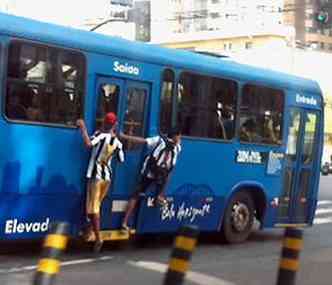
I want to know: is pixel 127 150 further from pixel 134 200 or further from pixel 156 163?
pixel 134 200

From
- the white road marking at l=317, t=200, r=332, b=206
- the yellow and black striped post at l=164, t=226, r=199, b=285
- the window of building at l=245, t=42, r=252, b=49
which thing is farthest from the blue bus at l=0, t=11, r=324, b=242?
the window of building at l=245, t=42, r=252, b=49

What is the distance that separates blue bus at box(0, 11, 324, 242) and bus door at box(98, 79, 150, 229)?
0.05 feet

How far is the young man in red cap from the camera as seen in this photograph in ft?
35.0

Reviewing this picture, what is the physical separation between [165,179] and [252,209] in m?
2.61

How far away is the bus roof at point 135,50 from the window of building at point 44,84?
0.15 meters

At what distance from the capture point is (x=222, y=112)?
12773 millimetres

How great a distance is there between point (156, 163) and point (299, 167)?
396cm

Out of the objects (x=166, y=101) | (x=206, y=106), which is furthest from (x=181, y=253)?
(x=206, y=106)

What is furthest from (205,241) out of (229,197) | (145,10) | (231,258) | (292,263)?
(145,10)

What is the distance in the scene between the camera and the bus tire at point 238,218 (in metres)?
13.3

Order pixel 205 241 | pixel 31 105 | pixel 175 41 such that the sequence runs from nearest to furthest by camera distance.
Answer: pixel 31 105, pixel 205 241, pixel 175 41

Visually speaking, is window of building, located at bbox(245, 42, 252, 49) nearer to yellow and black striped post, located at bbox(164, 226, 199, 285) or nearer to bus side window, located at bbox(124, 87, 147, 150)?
bus side window, located at bbox(124, 87, 147, 150)

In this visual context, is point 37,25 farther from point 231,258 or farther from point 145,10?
point 145,10

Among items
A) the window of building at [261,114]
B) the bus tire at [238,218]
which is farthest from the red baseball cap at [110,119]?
the bus tire at [238,218]
